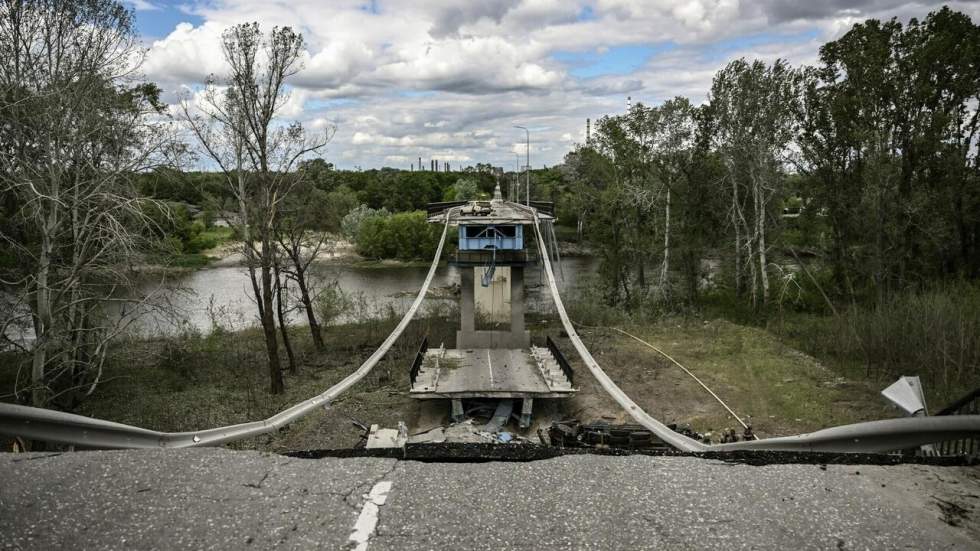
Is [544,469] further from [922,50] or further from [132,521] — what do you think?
[922,50]

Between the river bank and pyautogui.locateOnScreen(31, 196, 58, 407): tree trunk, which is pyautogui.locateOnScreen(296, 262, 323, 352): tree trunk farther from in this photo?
pyautogui.locateOnScreen(31, 196, 58, 407): tree trunk

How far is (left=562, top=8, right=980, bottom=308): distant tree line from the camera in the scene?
2409 cm

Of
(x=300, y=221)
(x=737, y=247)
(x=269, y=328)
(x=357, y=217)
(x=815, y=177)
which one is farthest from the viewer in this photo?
(x=357, y=217)

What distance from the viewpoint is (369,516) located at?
10.4 feet

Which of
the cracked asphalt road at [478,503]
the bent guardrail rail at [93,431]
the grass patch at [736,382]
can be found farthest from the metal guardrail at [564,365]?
the cracked asphalt road at [478,503]

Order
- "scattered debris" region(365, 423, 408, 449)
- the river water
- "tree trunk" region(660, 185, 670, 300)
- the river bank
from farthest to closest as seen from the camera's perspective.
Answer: "tree trunk" region(660, 185, 670, 300)
the river water
the river bank
"scattered debris" region(365, 423, 408, 449)

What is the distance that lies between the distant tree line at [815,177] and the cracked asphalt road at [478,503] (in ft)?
74.8

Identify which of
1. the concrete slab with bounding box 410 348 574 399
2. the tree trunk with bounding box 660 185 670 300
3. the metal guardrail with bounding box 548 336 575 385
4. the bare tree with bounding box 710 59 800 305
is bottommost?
the concrete slab with bounding box 410 348 574 399

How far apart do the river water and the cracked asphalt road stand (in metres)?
20.8

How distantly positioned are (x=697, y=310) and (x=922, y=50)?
44.0ft

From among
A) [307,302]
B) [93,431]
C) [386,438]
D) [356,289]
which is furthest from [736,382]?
[356,289]

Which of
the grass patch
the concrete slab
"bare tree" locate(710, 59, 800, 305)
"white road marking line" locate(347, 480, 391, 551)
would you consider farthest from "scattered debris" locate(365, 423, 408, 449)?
"bare tree" locate(710, 59, 800, 305)

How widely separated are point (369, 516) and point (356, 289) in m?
42.7

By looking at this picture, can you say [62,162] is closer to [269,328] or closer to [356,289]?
[269,328]
